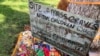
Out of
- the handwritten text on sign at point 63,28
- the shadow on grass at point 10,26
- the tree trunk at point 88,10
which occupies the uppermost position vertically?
the tree trunk at point 88,10

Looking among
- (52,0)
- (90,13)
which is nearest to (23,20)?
(52,0)

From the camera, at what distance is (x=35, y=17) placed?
9.78ft

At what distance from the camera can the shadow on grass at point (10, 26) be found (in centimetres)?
385

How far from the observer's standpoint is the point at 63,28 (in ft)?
9.28

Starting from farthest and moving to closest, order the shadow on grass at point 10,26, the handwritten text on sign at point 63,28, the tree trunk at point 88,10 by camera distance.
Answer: the shadow on grass at point 10,26
the tree trunk at point 88,10
the handwritten text on sign at point 63,28

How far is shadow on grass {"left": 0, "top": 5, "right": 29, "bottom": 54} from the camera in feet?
12.6

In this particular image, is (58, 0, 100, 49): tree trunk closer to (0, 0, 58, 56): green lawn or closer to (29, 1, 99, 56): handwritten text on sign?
(29, 1, 99, 56): handwritten text on sign

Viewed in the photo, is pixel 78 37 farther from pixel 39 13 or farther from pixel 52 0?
pixel 52 0

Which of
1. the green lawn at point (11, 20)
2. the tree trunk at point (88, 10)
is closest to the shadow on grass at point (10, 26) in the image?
the green lawn at point (11, 20)

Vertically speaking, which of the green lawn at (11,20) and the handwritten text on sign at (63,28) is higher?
the handwritten text on sign at (63,28)

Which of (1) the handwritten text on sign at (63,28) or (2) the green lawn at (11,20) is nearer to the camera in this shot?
(1) the handwritten text on sign at (63,28)

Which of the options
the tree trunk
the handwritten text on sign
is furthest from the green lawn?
the tree trunk

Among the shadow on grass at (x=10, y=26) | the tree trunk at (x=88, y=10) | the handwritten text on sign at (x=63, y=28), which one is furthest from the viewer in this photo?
the shadow on grass at (x=10, y=26)

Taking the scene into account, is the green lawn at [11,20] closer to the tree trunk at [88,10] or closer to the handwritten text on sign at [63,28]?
the handwritten text on sign at [63,28]
